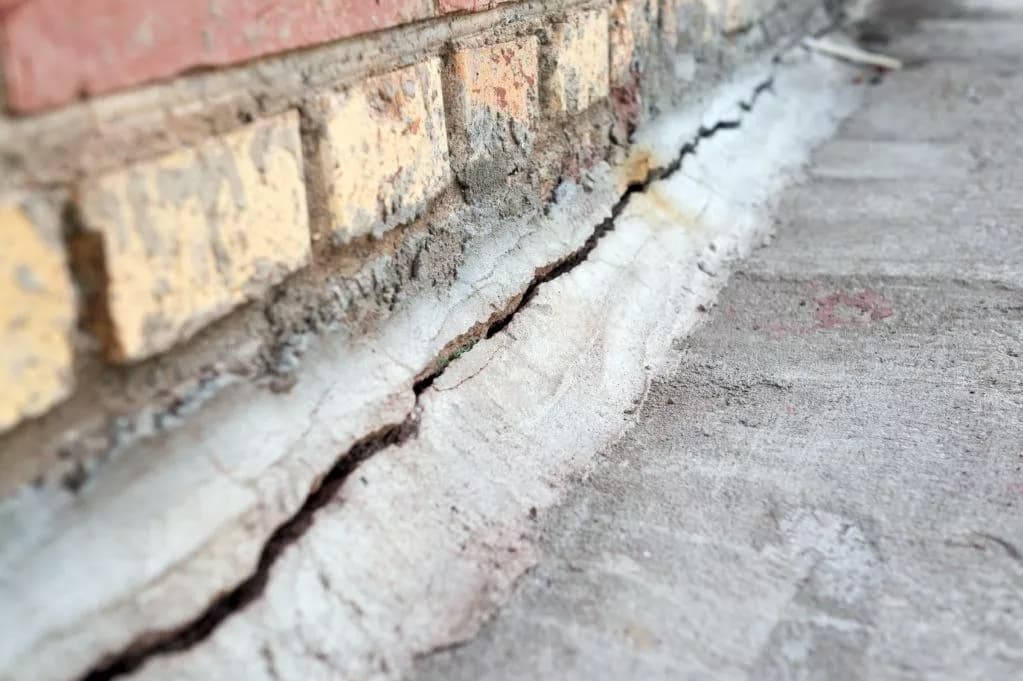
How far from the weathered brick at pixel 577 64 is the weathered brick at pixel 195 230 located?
59 cm

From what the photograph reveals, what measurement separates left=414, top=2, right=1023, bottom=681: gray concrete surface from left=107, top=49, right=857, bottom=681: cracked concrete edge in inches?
1.5

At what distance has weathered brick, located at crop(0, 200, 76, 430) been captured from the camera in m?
0.70

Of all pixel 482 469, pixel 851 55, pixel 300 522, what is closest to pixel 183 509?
pixel 300 522

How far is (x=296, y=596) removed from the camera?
0.86 metres

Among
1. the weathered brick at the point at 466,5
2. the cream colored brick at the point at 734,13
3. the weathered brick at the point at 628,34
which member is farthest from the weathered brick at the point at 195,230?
the cream colored brick at the point at 734,13

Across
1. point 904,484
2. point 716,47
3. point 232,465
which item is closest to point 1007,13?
point 716,47

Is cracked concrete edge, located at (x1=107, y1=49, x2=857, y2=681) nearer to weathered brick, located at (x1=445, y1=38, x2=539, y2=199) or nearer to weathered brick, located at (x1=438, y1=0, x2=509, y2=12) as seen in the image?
weathered brick, located at (x1=445, y1=38, x2=539, y2=199)

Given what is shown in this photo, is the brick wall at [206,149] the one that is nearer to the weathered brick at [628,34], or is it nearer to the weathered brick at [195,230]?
the weathered brick at [195,230]

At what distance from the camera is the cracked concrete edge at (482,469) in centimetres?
85

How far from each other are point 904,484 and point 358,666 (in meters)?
0.63

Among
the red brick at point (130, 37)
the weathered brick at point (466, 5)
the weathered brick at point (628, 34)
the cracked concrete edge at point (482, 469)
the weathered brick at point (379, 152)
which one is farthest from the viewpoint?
the weathered brick at point (628, 34)

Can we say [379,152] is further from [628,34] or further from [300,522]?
[628,34]

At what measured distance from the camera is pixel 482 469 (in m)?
1.08

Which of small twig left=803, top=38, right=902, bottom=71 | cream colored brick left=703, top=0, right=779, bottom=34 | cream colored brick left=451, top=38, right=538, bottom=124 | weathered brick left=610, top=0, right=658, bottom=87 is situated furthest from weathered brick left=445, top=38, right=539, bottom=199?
small twig left=803, top=38, right=902, bottom=71
